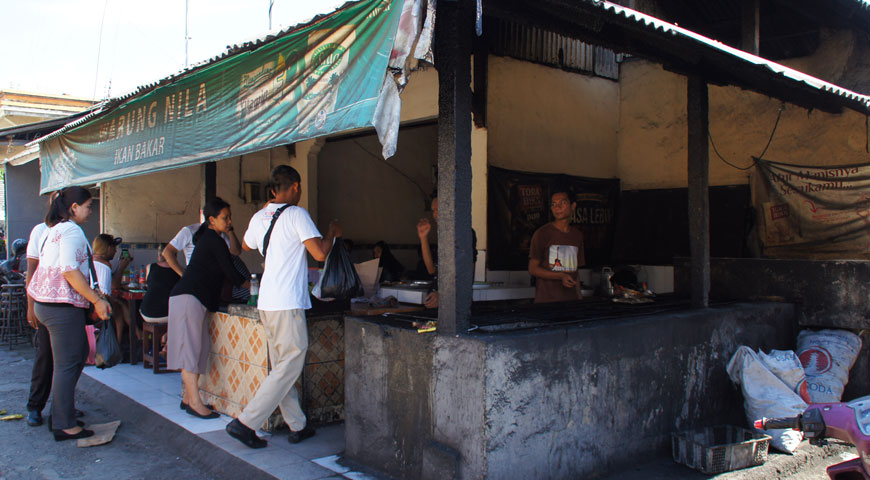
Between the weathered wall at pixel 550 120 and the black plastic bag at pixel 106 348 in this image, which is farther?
the weathered wall at pixel 550 120

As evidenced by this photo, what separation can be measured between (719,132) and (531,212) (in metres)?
2.65

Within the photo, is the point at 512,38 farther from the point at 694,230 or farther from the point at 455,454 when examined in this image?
the point at 455,454

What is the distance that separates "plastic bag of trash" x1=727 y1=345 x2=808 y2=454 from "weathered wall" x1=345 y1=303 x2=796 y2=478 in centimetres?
23

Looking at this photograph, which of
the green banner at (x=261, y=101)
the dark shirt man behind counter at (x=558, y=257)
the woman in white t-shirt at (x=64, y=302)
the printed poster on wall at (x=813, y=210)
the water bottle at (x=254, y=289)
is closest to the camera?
the green banner at (x=261, y=101)

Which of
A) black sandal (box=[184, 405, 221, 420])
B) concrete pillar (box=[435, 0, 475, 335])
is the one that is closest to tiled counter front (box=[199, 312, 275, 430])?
black sandal (box=[184, 405, 221, 420])

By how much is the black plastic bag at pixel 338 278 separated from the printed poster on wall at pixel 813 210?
5.28 metres

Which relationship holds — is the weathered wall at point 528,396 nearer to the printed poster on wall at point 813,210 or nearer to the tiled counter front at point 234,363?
the tiled counter front at point 234,363

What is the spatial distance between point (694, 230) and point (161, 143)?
17.6 feet

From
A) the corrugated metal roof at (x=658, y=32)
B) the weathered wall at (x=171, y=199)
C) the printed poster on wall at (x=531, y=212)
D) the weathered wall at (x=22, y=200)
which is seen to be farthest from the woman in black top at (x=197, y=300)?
the weathered wall at (x=22, y=200)

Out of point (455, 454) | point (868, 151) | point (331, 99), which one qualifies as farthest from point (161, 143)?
point (868, 151)

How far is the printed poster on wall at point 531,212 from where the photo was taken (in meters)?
7.19

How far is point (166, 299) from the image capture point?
657 centimetres

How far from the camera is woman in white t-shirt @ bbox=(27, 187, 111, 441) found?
5004 mm

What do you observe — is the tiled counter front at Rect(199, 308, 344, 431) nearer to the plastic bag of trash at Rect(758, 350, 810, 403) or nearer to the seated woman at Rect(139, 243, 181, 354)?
the seated woman at Rect(139, 243, 181, 354)
